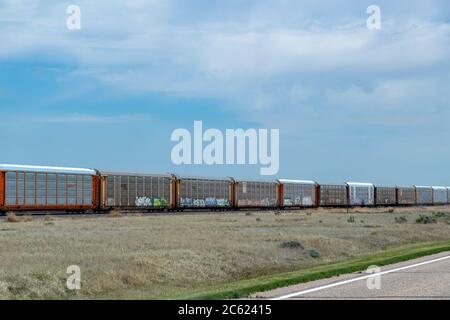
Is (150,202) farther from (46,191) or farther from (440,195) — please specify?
(440,195)

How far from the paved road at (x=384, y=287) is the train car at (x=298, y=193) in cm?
6265

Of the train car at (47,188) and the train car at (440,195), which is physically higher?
the train car at (47,188)

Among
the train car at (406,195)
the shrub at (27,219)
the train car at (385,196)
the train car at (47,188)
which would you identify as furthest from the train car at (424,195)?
the shrub at (27,219)

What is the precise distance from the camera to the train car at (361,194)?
96.0 m

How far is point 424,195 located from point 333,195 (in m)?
37.8

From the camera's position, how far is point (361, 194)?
322 ft

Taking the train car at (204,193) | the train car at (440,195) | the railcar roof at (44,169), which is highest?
the railcar roof at (44,169)

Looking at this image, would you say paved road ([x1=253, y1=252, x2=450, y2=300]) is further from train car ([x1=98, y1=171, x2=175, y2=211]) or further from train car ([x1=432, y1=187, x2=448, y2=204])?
train car ([x1=432, y1=187, x2=448, y2=204])

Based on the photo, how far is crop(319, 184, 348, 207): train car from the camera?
3509 inches

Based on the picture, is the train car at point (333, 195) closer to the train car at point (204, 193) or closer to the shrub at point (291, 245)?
the train car at point (204, 193)
